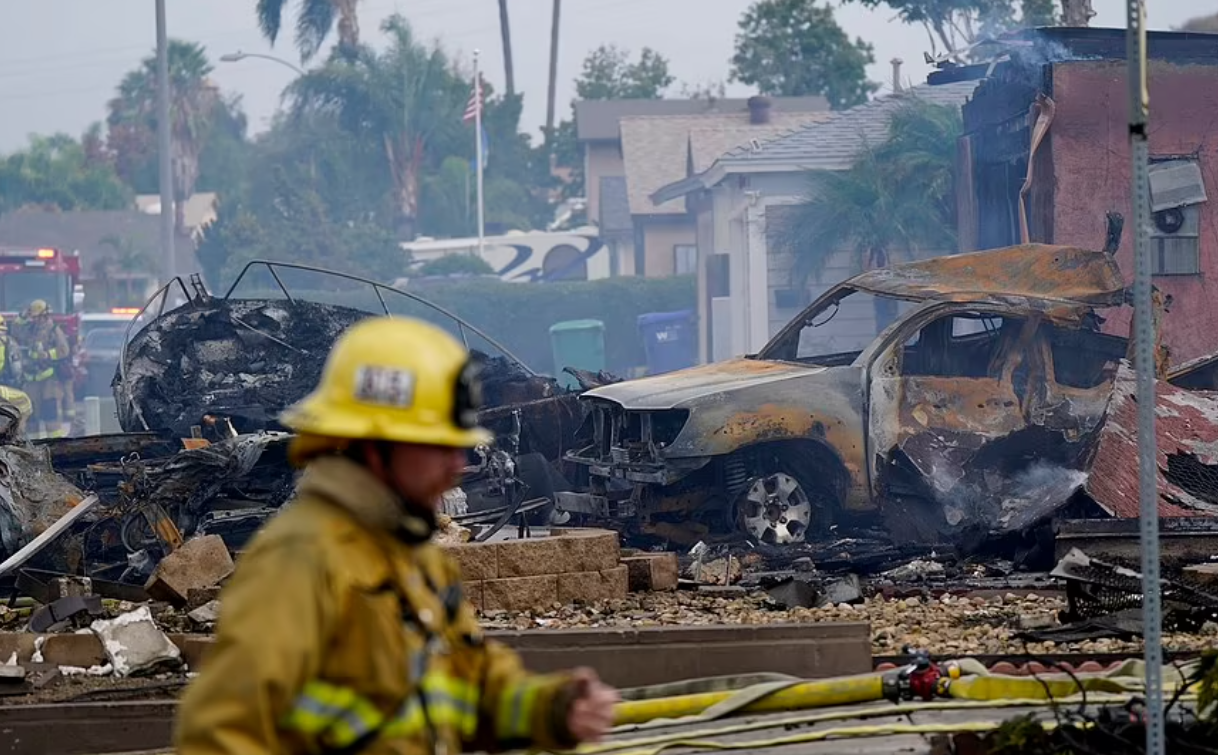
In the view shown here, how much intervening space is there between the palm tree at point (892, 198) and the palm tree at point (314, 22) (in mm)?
39482

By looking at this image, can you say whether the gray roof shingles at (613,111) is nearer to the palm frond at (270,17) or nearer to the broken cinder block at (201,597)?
the palm frond at (270,17)

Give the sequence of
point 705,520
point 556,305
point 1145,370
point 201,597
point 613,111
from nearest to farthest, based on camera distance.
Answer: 1. point 1145,370
2. point 201,597
3. point 705,520
4. point 556,305
5. point 613,111

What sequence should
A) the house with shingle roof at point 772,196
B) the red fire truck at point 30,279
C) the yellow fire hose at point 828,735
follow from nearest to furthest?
the yellow fire hose at point 828,735 → the house with shingle roof at point 772,196 → the red fire truck at point 30,279

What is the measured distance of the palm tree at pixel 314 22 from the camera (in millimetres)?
66688

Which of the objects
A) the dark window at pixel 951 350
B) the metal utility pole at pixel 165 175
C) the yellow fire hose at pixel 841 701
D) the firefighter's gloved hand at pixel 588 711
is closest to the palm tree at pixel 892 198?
the metal utility pole at pixel 165 175

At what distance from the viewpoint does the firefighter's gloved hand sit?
10.7 ft

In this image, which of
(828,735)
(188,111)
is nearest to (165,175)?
(828,735)

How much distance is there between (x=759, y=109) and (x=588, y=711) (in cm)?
4621

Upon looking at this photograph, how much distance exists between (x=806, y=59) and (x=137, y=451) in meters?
44.5

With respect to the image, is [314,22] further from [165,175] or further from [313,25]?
[165,175]

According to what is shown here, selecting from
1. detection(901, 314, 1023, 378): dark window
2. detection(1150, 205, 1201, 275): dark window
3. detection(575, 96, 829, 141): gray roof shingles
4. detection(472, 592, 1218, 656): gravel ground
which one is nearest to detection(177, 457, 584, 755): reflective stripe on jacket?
detection(472, 592, 1218, 656): gravel ground

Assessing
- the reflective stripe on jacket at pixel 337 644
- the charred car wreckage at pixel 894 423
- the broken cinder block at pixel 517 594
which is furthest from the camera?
the charred car wreckage at pixel 894 423

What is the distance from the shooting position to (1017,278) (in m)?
13.5

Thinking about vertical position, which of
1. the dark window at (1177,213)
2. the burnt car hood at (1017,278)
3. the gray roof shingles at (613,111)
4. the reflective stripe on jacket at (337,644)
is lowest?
the reflective stripe on jacket at (337,644)
